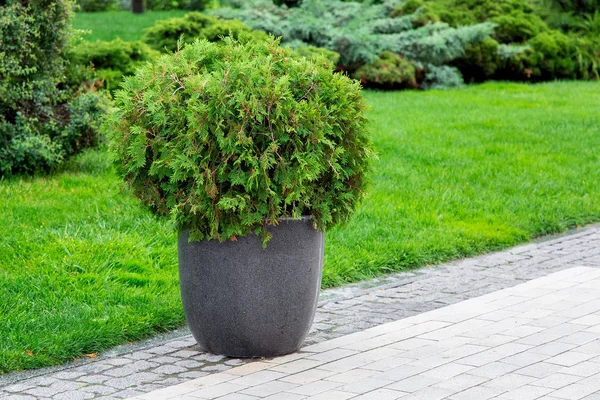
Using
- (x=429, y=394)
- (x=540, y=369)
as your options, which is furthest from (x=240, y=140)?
(x=540, y=369)

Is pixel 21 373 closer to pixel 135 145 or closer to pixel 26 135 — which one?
pixel 135 145

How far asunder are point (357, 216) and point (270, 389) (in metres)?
4.23

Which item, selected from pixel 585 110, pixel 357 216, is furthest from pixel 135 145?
pixel 585 110

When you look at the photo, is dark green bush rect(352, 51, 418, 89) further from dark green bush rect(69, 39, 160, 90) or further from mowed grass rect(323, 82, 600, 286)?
dark green bush rect(69, 39, 160, 90)

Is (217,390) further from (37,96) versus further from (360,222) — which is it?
(37,96)

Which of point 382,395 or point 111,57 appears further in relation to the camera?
point 111,57

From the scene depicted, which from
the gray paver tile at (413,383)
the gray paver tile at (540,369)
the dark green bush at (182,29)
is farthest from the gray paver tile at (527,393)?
the dark green bush at (182,29)

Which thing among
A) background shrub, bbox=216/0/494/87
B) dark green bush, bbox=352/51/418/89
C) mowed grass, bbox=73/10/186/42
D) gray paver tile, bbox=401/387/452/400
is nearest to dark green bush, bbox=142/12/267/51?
background shrub, bbox=216/0/494/87

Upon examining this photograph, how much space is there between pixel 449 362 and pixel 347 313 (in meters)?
1.28

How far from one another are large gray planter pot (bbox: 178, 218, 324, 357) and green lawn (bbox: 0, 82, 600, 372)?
0.48 metres

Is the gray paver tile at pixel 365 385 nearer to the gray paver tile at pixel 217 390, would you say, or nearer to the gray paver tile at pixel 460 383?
the gray paver tile at pixel 460 383

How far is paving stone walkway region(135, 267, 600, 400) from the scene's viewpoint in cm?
478

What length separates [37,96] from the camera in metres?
9.83

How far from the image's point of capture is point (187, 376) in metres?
5.09
